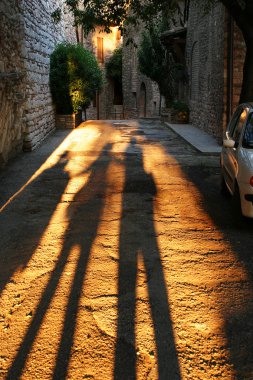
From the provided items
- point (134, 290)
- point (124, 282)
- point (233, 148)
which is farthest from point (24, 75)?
point (134, 290)

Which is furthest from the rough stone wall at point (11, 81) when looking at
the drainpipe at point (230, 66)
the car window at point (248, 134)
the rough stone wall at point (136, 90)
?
the rough stone wall at point (136, 90)

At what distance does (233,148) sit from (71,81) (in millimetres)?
13383

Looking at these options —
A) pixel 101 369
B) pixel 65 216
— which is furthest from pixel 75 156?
pixel 101 369

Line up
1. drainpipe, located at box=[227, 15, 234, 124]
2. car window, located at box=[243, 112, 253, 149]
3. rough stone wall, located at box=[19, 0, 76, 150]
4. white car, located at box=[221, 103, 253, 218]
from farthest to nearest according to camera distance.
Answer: drainpipe, located at box=[227, 15, 234, 124] → rough stone wall, located at box=[19, 0, 76, 150] → car window, located at box=[243, 112, 253, 149] → white car, located at box=[221, 103, 253, 218]

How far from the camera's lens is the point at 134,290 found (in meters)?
3.78

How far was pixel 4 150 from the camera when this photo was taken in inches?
392

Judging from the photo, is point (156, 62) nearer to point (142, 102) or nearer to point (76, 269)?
point (142, 102)

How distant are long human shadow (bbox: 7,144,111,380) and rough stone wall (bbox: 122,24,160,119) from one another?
71.3ft

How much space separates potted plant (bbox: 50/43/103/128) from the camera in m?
17.6

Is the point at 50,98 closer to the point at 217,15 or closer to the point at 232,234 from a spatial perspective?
the point at 217,15

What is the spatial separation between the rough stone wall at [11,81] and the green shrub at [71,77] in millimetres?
5820

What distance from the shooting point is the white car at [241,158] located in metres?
5.07

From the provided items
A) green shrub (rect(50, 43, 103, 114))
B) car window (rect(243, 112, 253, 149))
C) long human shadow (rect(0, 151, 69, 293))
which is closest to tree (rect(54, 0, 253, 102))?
car window (rect(243, 112, 253, 149))

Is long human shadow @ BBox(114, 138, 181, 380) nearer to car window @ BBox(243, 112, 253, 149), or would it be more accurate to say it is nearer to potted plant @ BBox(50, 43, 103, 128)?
car window @ BBox(243, 112, 253, 149)
